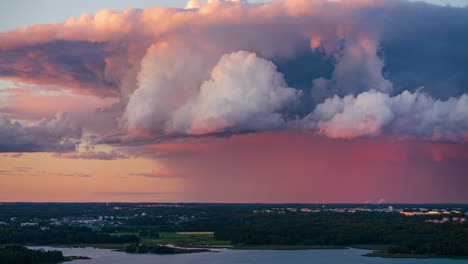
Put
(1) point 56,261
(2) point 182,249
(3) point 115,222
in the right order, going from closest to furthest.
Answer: (1) point 56,261, (2) point 182,249, (3) point 115,222

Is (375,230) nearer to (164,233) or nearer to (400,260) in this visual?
(400,260)

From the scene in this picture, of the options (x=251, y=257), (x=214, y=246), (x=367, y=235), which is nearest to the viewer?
(x=251, y=257)

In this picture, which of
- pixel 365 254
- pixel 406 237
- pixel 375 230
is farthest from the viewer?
pixel 375 230

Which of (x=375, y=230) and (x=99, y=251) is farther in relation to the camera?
(x=375, y=230)

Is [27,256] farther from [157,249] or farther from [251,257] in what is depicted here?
[251,257]

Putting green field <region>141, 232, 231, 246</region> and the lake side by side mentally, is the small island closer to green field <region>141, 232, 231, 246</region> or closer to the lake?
the lake

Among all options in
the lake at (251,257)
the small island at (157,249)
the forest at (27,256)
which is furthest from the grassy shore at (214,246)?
the forest at (27,256)

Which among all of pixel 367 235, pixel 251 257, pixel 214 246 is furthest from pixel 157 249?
pixel 367 235

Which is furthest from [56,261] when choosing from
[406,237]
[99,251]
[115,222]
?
[115,222]

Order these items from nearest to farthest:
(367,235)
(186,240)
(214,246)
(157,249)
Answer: (157,249)
(214,246)
(367,235)
(186,240)
